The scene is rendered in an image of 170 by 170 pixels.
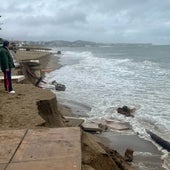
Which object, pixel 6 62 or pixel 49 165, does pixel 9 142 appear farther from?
pixel 6 62

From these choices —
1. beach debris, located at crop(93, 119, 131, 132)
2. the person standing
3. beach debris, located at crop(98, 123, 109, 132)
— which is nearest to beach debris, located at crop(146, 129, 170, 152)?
beach debris, located at crop(93, 119, 131, 132)

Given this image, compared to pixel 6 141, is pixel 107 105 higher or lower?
lower

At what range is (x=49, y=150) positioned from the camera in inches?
228

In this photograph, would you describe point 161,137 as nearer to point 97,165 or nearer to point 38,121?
point 38,121

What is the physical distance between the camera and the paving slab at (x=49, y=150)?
5.20 metres

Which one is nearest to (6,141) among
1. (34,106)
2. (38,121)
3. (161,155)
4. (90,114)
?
(38,121)

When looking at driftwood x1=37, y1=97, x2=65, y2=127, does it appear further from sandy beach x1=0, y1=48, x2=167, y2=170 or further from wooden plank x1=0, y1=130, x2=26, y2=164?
wooden plank x1=0, y1=130, x2=26, y2=164

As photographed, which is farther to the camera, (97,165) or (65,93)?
(65,93)

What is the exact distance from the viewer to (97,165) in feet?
20.0

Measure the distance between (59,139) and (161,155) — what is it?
271 inches

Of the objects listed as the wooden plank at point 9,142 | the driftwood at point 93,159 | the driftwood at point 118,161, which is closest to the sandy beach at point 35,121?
the driftwood at point 93,159

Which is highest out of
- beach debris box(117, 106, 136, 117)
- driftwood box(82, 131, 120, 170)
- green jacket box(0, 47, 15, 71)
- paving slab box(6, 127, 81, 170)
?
green jacket box(0, 47, 15, 71)

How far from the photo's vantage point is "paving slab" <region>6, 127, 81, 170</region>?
5203 mm

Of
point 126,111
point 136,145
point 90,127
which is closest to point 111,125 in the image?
point 90,127
